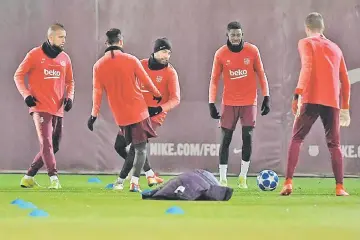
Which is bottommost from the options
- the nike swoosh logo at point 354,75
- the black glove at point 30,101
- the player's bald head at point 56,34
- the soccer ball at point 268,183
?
the soccer ball at point 268,183

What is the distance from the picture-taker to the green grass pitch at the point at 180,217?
5898 millimetres

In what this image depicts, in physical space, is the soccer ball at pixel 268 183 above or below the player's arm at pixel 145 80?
below

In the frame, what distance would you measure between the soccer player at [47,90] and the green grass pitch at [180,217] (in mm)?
499

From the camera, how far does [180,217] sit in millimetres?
6973

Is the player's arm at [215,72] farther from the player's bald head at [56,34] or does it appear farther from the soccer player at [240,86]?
the player's bald head at [56,34]

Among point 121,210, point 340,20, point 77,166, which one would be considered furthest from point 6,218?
point 340,20

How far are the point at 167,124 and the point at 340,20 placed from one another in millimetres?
2846

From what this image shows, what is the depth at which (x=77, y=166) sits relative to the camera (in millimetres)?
13203

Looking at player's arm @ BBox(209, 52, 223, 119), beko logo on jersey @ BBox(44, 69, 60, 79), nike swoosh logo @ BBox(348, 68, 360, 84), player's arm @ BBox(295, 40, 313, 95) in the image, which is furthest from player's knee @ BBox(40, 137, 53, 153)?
nike swoosh logo @ BBox(348, 68, 360, 84)

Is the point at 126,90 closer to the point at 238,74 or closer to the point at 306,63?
the point at 238,74

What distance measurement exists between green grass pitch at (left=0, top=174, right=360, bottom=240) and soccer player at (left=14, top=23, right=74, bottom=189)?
0.50 m

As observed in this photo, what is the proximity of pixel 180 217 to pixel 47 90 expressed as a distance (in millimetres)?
3833

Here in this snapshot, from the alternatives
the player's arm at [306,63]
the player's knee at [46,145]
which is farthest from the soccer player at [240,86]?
the player's knee at [46,145]

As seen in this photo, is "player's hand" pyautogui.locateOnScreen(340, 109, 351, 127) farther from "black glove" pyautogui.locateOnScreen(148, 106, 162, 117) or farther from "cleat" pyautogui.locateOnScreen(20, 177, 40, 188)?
"cleat" pyautogui.locateOnScreen(20, 177, 40, 188)
